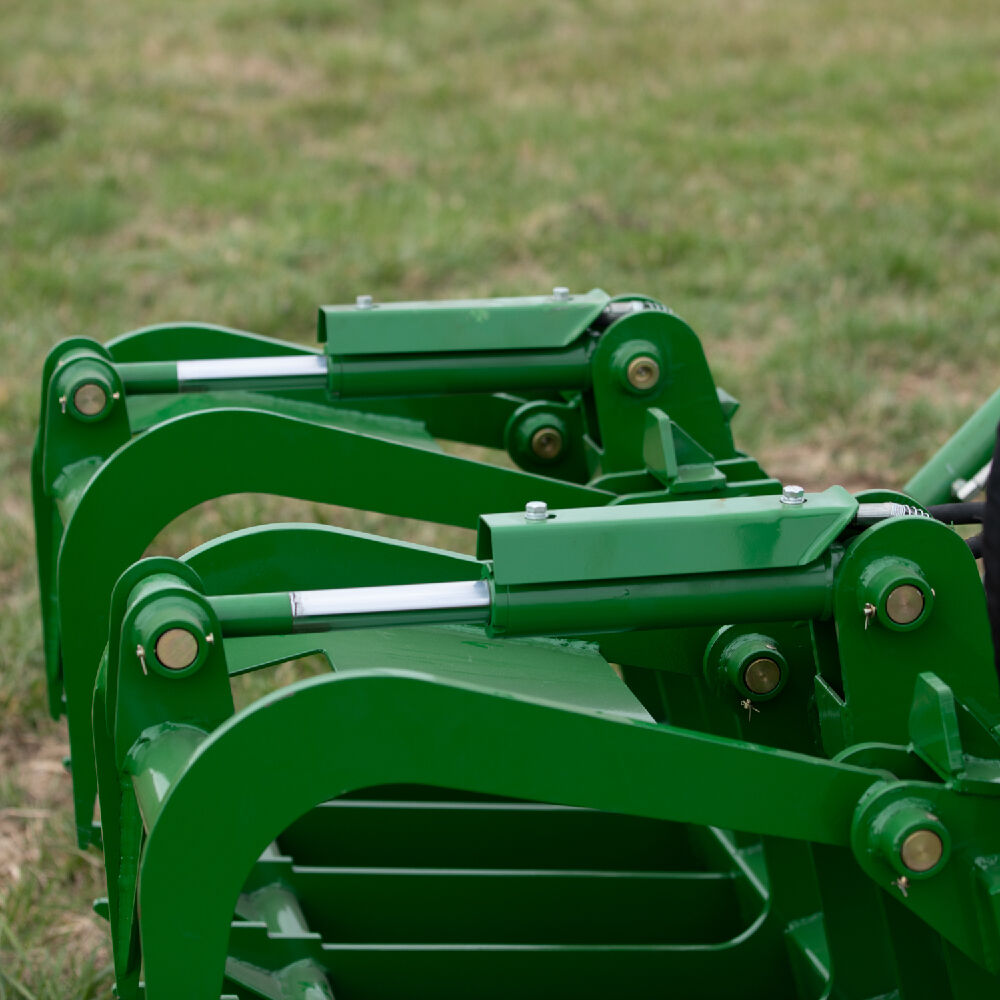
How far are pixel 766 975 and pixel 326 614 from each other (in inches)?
38.4

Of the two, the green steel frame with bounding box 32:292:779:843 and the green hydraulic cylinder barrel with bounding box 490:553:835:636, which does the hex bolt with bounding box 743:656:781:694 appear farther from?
the green steel frame with bounding box 32:292:779:843

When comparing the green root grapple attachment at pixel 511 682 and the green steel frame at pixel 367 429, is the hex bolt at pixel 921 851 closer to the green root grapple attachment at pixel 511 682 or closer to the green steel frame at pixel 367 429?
the green root grapple attachment at pixel 511 682

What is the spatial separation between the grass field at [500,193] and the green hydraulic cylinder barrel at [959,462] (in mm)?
1575

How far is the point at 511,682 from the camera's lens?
5.24 ft

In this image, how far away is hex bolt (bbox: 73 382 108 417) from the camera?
7.36 feet

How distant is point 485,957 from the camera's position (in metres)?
2.05

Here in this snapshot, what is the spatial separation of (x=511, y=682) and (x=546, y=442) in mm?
1035


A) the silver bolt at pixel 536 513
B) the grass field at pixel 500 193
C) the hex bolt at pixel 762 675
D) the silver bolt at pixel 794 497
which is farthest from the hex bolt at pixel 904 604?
the grass field at pixel 500 193

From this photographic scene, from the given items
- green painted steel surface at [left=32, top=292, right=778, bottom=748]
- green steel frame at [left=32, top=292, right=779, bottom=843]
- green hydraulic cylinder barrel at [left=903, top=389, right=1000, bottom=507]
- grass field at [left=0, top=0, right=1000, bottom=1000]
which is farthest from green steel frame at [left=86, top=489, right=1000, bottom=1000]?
grass field at [left=0, top=0, right=1000, bottom=1000]

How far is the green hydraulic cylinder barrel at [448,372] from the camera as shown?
2367 mm

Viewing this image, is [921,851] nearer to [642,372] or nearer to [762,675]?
[762,675]

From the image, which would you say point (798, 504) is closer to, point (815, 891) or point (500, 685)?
point (500, 685)

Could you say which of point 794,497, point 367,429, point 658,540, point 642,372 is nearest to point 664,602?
point 658,540

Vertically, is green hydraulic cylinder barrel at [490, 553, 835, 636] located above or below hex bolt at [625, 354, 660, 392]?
below
